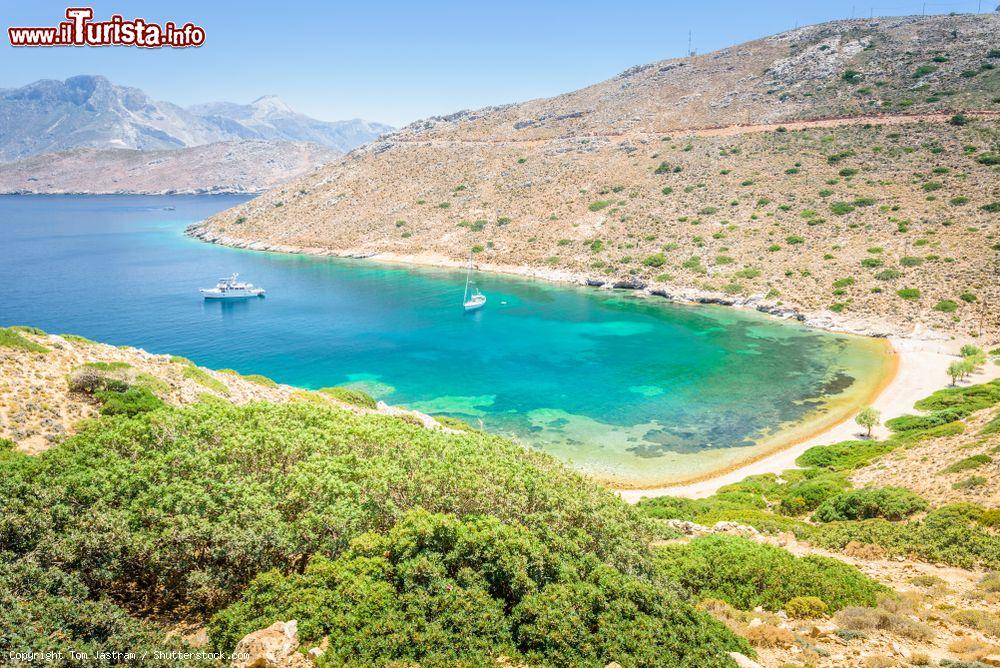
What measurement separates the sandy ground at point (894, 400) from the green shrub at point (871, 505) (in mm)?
7478

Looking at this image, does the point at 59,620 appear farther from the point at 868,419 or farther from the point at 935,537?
the point at 868,419

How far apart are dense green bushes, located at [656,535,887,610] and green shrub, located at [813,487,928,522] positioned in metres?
8.04

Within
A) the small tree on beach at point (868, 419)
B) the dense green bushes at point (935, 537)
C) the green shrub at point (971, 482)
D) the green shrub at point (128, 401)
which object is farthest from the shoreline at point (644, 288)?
the green shrub at point (128, 401)

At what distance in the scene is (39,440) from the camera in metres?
18.1

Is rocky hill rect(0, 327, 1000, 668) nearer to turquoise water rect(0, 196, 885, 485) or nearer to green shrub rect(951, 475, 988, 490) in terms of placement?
green shrub rect(951, 475, 988, 490)

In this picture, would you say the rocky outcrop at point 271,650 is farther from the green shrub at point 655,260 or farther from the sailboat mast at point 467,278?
the green shrub at point 655,260

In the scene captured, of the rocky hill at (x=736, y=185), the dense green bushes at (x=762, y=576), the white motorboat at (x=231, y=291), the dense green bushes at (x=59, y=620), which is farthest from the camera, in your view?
the white motorboat at (x=231, y=291)

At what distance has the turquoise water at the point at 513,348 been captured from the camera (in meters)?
40.4

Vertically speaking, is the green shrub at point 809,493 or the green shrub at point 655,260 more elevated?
the green shrub at point 655,260

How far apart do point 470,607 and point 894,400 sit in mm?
45126

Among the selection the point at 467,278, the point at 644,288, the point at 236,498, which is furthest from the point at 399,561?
the point at 467,278

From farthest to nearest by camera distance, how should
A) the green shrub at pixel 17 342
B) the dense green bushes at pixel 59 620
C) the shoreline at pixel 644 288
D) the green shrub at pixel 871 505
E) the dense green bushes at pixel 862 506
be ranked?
the shoreline at pixel 644 288 → the green shrub at pixel 17 342 → the green shrub at pixel 871 505 → the dense green bushes at pixel 862 506 → the dense green bushes at pixel 59 620

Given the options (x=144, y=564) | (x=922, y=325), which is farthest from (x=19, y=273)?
(x=922, y=325)

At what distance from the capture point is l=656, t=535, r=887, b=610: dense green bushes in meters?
14.6
